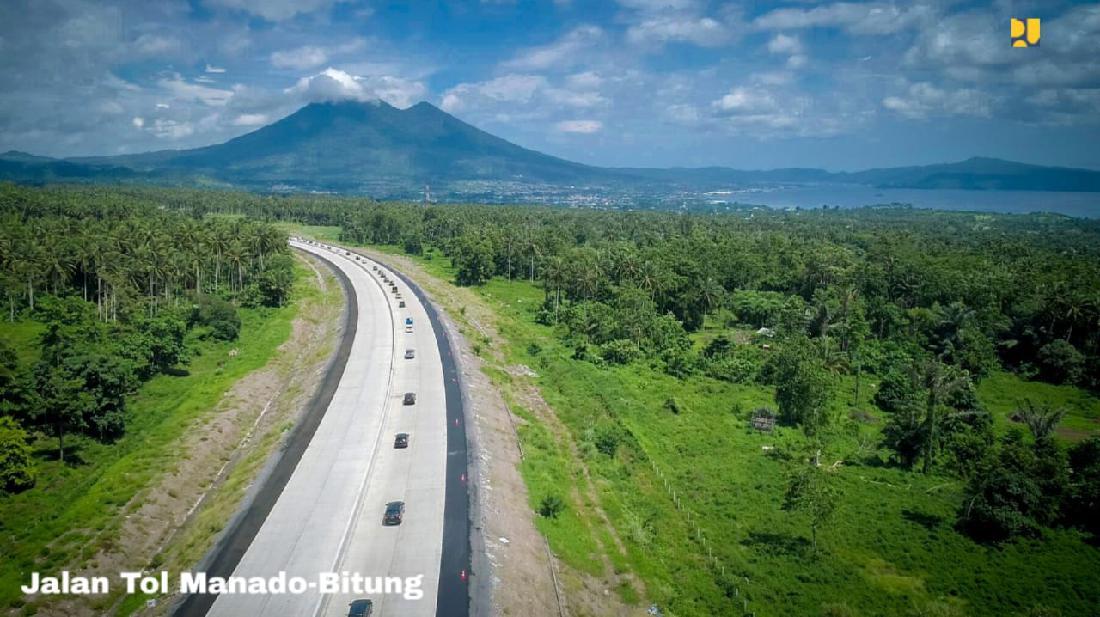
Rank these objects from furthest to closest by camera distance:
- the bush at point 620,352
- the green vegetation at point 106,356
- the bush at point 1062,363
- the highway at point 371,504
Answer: the bush at point 620,352 → the bush at point 1062,363 → the green vegetation at point 106,356 → the highway at point 371,504

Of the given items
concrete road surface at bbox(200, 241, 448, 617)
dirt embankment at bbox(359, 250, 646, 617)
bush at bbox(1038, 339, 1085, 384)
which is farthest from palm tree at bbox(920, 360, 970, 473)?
concrete road surface at bbox(200, 241, 448, 617)

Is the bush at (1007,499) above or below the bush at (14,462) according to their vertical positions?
below

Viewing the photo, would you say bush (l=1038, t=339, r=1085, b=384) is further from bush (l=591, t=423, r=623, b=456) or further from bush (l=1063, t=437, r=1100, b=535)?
bush (l=591, t=423, r=623, b=456)

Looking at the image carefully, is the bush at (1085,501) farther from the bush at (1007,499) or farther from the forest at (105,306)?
the forest at (105,306)

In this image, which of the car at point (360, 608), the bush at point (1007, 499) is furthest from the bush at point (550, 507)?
the bush at point (1007, 499)

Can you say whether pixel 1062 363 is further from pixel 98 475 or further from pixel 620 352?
pixel 98 475

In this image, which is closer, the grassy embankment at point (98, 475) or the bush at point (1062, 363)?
the grassy embankment at point (98, 475)

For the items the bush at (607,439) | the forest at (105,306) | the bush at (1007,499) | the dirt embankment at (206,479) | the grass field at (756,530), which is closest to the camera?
the dirt embankment at (206,479)
